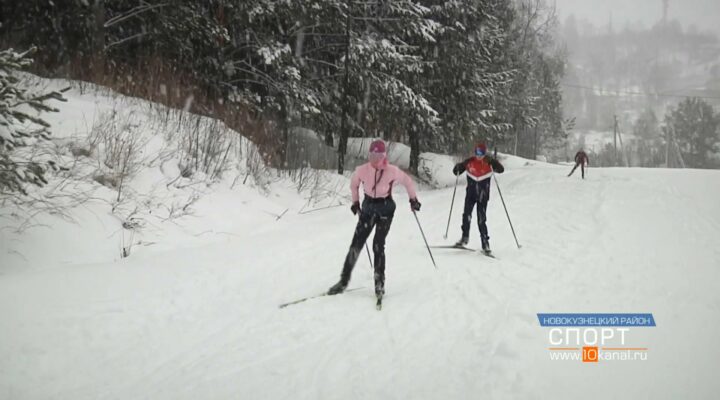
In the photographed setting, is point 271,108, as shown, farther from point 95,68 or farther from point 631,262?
point 631,262

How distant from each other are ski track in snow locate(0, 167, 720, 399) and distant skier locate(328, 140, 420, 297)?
0.44 m

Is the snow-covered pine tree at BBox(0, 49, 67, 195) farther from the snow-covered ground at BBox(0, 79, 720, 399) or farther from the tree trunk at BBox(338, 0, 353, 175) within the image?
the tree trunk at BBox(338, 0, 353, 175)

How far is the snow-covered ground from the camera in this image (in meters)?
3.33

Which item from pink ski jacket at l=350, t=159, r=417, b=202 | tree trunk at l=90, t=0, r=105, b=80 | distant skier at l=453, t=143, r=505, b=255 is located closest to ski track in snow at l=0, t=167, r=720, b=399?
distant skier at l=453, t=143, r=505, b=255

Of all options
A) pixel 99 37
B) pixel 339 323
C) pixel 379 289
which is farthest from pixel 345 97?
pixel 339 323

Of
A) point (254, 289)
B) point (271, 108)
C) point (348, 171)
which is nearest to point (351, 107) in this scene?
point (348, 171)

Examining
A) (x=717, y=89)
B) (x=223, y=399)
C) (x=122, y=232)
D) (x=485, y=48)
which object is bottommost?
(x=223, y=399)

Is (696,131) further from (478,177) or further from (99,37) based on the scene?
(99,37)

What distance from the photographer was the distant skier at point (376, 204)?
5180 millimetres

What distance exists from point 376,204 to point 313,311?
1.59 meters

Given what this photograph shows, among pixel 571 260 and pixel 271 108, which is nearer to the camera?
pixel 571 260

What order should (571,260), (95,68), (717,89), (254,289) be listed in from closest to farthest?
(254,289), (571,260), (95,68), (717,89)

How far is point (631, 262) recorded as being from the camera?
698 centimetres

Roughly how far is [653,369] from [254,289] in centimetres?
451
